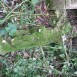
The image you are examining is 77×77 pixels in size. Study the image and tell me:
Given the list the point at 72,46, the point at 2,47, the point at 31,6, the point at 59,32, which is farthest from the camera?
the point at 31,6

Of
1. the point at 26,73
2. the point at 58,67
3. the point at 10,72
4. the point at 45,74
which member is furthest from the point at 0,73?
the point at 58,67

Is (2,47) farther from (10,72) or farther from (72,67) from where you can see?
(72,67)

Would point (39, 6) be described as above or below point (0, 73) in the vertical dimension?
above

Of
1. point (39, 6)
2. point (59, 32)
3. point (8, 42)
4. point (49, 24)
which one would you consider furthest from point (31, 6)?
point (8, 42)

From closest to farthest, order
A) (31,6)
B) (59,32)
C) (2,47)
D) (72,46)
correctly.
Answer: (2,47)
(59,32)
(72,46)
(31,6)

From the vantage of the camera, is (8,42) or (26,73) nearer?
(8,42)

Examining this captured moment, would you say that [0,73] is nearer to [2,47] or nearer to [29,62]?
[29,62]

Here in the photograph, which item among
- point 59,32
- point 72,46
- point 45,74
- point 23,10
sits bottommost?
point 45,74
